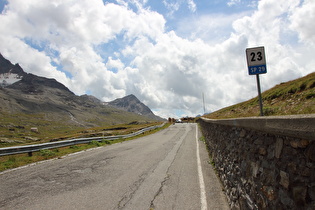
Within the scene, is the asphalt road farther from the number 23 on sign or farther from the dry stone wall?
the number 23 on sign

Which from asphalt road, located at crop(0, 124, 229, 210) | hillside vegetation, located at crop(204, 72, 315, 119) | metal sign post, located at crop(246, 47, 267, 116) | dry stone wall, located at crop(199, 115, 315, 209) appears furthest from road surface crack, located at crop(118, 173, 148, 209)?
hillside vegetation, located at crop(204, 72, 315, 119)

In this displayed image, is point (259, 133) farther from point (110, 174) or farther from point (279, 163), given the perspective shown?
point (110, 174)

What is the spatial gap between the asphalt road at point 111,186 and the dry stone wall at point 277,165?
70.7 inches

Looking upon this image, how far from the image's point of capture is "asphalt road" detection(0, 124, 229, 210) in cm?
561

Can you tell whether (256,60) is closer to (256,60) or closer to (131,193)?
(256,60)

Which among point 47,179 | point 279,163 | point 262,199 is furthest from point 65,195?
point 279,163

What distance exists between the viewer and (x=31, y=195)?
19.4ft

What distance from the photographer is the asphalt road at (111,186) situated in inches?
221

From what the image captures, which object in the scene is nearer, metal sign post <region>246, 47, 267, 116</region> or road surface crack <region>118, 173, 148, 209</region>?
road surface crack <region>118, 173, 148, 209</region>

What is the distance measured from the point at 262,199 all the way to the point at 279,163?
3.10ft

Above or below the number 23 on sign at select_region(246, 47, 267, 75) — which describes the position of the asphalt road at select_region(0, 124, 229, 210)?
below

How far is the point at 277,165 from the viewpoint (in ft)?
10.5

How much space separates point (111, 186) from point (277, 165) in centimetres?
535

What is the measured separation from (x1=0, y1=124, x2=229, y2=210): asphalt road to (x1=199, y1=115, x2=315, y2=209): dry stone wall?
1.80 m
